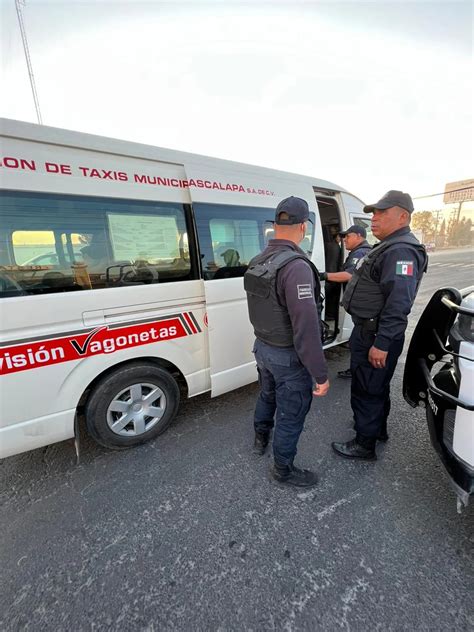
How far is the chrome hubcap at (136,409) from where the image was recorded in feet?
7.47

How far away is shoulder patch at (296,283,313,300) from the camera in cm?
159

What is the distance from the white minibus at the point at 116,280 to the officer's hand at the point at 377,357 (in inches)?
45.8

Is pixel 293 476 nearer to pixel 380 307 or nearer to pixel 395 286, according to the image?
pixel 380 307

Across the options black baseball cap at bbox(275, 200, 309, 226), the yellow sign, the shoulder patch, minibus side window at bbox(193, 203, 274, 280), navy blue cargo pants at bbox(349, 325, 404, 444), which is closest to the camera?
the shoulder patch

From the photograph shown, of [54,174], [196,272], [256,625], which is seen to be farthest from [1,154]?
[256,625]

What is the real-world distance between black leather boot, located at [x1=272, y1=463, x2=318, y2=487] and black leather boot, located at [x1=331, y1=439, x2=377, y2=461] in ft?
1.17

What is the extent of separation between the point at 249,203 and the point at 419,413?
274 centimetres

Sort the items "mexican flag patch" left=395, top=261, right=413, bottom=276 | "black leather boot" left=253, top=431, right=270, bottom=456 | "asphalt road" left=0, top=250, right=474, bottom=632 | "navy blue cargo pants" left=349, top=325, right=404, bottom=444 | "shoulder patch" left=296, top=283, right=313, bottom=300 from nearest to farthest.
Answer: "asphalt road" left=0, top=250, right=474, bottom=632 < "shoulder patch" left=296, top=283, right=313, bottom=300 < "mexican flag patch" left=395, top=261, right=413, bottom=276 < "navy blue cargo pants" left=349, top=325, right=404, bottom=444 < "black leather boot" left=253, top=431, right=270, bottom=456

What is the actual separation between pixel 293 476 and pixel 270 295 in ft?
4.50

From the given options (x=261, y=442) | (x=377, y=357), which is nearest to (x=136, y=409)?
(x=261, y=442)

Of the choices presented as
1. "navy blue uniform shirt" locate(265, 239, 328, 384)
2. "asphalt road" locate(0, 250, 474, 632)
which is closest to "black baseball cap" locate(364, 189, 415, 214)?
"navy blue uniform shirt" locate(265, 239, 328, 384)

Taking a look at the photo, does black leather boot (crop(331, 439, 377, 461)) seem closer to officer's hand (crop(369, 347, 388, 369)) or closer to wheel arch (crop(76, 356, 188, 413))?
officer's hand (crop(369, 347, 388, 369))

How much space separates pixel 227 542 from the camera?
1646mm

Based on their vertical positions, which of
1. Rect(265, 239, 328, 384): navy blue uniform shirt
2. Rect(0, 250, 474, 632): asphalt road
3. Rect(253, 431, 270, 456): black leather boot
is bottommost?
Rect(0, 250, 474, 632): asphalt road
